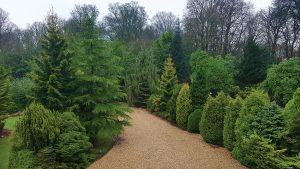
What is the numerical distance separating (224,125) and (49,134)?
7.81 meters

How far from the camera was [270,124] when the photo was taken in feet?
38.5

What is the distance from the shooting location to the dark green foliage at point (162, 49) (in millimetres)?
35450

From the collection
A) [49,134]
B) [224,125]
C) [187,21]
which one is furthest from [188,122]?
[187,21]

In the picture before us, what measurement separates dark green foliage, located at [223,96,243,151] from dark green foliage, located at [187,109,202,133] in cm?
474

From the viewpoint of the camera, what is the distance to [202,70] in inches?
890

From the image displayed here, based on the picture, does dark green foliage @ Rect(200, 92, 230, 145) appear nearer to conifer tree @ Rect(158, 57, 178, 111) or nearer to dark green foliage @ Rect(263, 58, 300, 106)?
dark green foliage @ Rect(263, 58, 300, 106)

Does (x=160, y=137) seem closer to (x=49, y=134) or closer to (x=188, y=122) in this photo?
(x=188, y=122)

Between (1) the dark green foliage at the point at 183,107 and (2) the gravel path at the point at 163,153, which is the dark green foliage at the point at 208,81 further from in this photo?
(2) the gravel path at the point at 163,153

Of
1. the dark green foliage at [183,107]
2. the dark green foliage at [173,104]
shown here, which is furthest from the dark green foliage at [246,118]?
the dark green foliage at [173,104]

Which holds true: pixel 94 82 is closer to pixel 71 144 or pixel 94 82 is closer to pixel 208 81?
pixel 71 144

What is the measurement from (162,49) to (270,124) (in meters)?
25.2

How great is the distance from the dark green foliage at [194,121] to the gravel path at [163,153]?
51 centimetres

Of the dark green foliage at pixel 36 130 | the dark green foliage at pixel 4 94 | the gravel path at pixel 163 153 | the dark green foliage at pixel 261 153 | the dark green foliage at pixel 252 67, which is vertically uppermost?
the dark green foliage at pixel 252 67

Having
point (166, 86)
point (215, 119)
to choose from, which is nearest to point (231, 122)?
point (215, 119)
